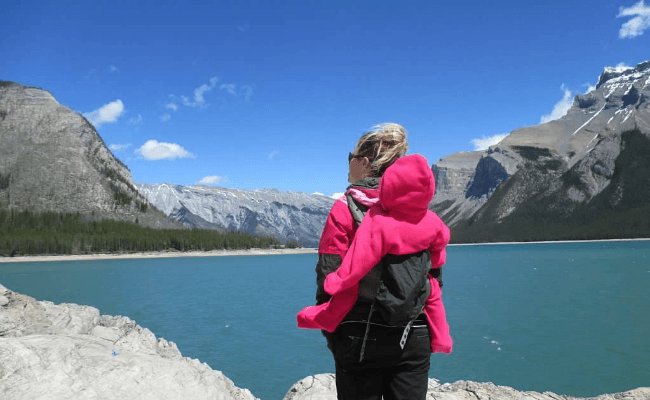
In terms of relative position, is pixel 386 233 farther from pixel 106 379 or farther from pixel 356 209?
pixel 106 379

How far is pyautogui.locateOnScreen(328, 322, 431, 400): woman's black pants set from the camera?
3211mm

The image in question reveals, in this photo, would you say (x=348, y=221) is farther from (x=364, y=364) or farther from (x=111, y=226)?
(x=111, y=226)

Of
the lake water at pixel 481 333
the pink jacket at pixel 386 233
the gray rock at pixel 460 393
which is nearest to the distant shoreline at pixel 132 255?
the lake water at pixel 481 333

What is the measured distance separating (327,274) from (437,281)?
35.4 inches

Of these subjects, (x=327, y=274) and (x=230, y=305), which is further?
(x=230, y=305)

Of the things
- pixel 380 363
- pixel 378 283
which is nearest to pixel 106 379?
pixel 380 363

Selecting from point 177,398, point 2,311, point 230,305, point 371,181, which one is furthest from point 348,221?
point 230,305

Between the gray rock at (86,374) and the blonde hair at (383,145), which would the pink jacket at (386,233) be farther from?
the gray rock at (86,374)

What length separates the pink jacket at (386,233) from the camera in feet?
10.0

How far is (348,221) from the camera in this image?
3256mm

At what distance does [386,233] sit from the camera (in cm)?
310

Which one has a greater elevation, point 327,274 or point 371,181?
point 371,181

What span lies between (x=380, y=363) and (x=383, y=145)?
158 cm

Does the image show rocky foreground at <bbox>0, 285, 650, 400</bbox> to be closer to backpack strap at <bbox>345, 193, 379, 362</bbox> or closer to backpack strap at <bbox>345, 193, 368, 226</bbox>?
backpack strap at <bbox>345, 193, 379, 362</bbox>
